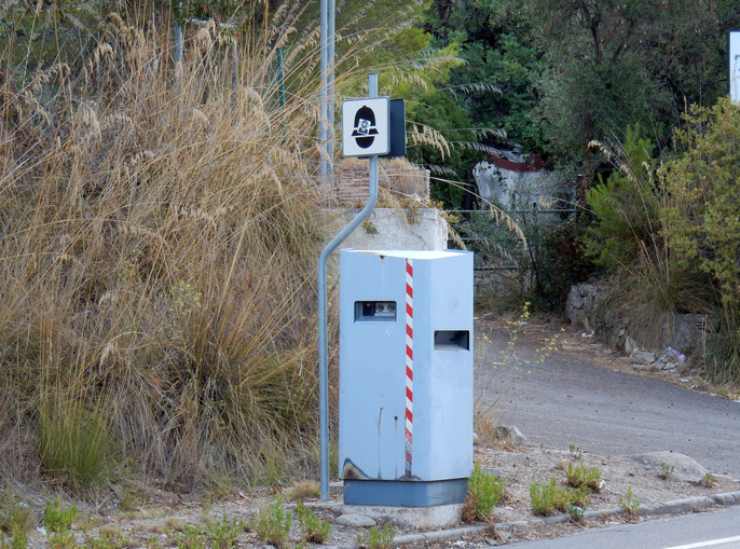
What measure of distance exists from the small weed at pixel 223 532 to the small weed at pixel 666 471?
Answer: 430 cm

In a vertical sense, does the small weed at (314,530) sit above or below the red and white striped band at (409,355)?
below

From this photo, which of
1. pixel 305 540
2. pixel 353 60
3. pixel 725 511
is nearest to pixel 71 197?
pixel 305 540

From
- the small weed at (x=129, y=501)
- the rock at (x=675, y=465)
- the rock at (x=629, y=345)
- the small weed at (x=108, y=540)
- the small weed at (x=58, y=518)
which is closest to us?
the small weed at (x=108, y=540)

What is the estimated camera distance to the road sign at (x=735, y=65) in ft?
65.0

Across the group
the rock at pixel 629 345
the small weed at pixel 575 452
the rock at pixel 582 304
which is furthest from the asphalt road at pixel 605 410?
the rock at pixel 582 304

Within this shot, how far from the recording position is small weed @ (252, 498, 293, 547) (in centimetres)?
814

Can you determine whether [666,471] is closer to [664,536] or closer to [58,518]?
[664,536]

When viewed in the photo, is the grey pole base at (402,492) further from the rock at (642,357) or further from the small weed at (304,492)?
the rock at (642,357)

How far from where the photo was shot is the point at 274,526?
8.23m

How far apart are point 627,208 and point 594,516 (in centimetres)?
1192

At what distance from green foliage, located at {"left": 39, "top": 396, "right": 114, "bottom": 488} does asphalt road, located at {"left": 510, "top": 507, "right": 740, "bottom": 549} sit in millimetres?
3118

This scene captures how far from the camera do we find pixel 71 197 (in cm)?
1066

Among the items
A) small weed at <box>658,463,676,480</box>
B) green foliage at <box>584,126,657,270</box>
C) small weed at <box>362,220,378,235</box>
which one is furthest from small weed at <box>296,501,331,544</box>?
green foliage at <box>584,126,657,270</box>

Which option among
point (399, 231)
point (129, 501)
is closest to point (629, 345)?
point (399, 231)
